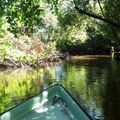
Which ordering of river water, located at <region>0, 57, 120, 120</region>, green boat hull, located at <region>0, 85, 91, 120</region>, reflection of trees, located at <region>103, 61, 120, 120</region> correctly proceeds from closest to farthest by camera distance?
green boat hull, located at <region>0, 85, 91, 120</region> < reflection of trees, located at <region>103, 61, 120, 120</region> < river water, located at <region>0, 57, 120, 120</region>

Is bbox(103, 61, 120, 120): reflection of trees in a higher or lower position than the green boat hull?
lower

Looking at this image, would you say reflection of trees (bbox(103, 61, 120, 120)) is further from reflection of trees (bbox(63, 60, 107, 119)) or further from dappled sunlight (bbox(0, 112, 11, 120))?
dappled sunlight (bbox(0, 112, 11, 120))

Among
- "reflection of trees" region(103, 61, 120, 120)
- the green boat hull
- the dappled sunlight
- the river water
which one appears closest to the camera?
the dappled sunlight

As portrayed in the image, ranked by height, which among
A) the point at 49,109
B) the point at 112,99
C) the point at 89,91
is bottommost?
the point at 112,99

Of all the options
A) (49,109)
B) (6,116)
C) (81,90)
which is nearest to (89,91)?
(81,90)

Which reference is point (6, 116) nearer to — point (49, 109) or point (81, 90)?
→ point (49, 109)

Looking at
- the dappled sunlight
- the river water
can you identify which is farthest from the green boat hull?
the river water

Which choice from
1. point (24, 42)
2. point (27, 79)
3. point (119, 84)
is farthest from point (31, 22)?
point (24, 42)

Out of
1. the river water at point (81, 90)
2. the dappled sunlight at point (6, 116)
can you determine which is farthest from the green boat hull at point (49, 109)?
the river water at point (81, 90)

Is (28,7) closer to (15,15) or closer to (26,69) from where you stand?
(15,15)

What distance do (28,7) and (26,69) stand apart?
24.0 meters

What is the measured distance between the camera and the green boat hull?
761cm

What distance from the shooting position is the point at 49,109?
8.26 m

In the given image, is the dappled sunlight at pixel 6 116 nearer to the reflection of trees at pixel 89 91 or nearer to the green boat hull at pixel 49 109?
the green boat hull at pixel 49 109
